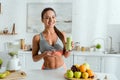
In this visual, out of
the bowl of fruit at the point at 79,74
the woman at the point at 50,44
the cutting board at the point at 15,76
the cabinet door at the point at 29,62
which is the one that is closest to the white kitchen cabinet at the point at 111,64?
the cabinet door at the point at 29,62

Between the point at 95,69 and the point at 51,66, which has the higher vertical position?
the point at 51,66

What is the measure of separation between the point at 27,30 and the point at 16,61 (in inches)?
A: 112

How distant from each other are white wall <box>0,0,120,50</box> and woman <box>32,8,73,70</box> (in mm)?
2354

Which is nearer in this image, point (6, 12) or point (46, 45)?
point (46, 45)

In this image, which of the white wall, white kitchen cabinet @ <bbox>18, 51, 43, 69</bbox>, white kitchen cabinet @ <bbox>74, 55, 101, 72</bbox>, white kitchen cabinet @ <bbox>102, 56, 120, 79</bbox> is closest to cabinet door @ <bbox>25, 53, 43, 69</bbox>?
white kitchen cabinet @ <bbox>18, 51, 43, 69</bbox>

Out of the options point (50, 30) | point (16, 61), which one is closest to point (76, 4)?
point (50, 30)

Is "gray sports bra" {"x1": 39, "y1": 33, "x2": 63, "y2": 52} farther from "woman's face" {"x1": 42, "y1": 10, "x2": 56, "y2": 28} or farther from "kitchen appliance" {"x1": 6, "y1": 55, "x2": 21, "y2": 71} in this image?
"kitchen appliance" {"x1": 6, "y1": 55, "x2": 21, "y2": 71}

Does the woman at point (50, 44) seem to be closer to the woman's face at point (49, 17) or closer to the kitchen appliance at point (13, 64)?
the woman's face at point (49, 17)

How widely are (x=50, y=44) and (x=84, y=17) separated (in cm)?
252

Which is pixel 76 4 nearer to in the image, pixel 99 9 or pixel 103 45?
pixel 99 9

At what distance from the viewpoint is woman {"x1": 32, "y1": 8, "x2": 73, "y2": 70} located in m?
2.61

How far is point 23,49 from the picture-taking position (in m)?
5.13

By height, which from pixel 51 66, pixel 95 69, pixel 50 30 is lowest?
pixel 95 69

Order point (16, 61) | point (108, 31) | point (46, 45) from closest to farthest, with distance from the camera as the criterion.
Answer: point (16, 61) → point (46, 45) → point (108, 31)
